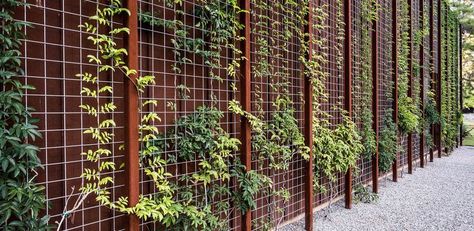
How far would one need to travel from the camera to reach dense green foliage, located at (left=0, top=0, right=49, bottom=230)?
1.60 meters

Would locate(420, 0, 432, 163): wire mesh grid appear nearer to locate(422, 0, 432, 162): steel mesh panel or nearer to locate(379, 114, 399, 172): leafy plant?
locate(422, 0, 432, 162): steel mesh panel

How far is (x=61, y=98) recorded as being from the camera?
6.63 ft

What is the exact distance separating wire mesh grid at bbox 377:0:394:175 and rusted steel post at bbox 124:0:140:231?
15.1ft

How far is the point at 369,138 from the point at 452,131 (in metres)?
5.87

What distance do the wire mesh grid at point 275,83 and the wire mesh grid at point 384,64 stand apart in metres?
2.49

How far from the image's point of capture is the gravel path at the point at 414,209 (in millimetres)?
3746

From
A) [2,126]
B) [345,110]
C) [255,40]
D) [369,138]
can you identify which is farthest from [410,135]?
[2,126]

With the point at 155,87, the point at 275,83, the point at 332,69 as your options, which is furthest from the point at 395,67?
the point at 155,87

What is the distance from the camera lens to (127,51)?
209 cm

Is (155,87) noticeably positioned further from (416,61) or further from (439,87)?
(439,87)

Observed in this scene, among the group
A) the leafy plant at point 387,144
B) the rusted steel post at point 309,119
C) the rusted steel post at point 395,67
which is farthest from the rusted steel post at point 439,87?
the rusted steel post at point 309,119

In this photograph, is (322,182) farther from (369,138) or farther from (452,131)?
(452,131)

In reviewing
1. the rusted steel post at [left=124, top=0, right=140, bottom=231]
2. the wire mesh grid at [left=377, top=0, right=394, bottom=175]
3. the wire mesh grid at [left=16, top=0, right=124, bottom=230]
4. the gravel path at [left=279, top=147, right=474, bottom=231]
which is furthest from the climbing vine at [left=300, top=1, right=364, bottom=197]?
the wire mesh grid at [left=16, top=0, right=124, bottom=230]

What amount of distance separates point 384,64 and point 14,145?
5.67 meters
